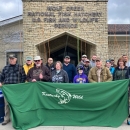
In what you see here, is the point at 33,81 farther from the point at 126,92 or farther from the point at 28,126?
the point at 126,92

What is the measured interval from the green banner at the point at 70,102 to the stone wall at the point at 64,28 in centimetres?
580

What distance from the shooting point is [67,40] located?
1495 cm

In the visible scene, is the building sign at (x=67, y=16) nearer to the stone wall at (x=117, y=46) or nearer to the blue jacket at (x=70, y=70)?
the stone wall at (x=117, y=46)

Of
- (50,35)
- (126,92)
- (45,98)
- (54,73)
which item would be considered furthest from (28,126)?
(50,35)

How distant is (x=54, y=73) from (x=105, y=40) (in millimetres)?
5927

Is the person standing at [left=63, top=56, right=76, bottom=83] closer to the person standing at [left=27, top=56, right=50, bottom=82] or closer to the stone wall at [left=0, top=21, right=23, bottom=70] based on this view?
the person standing at [left=27, top=56, right=50, bottom=82]

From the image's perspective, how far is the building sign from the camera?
11914 millimetres

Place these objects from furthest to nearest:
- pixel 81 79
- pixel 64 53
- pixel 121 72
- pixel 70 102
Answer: pixel 64 53 < pixel 121 72 < pixel 81 79 < pixel 70 102

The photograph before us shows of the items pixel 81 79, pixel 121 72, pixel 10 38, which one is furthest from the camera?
pixel 10 38

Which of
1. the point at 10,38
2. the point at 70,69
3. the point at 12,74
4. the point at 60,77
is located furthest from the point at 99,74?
the point at 10,38

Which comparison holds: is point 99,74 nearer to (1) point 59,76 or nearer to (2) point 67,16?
(1) point 59,76

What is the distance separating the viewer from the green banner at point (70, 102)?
6.31 meters

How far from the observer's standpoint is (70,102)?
250 inches

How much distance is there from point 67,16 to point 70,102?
6.61m
